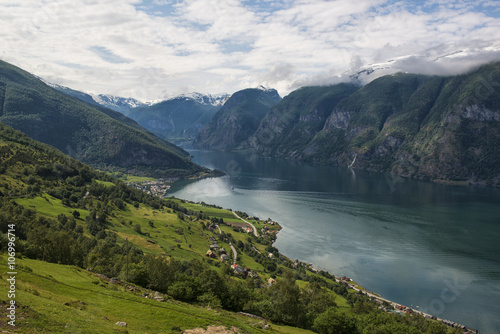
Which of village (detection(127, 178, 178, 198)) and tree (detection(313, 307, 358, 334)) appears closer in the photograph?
tree (detection(313, 307, 358, 334))

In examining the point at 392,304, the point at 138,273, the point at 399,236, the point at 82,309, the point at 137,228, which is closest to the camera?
the point at 82,309

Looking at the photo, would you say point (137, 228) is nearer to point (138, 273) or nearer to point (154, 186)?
point (138, 273)

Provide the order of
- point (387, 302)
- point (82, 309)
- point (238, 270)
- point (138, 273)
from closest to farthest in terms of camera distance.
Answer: point (82, 309) < point (138, 273) < point (387, 302) < point (238, 270)

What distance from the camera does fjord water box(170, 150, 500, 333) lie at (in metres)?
65.4

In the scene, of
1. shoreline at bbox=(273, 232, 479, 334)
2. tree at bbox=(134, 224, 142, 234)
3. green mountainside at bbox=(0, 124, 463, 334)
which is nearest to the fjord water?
shoreline at bbox=(273, 232, 479, 334)

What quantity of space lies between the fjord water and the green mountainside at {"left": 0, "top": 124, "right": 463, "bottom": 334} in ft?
33.5

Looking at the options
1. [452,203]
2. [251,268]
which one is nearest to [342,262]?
[251,268]

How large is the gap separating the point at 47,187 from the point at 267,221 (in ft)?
222

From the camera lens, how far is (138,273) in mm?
36219

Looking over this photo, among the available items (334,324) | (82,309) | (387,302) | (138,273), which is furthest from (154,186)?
(82,309)

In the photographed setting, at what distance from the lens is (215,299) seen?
117 ft

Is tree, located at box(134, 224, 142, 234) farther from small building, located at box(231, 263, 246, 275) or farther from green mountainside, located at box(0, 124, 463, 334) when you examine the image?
small building, located at box(231, 263, 246, 275)

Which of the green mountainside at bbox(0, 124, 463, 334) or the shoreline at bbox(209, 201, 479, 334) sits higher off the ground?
the green mountainside at bbox(0, 124, 463, 334)

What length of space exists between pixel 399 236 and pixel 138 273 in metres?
83.2
